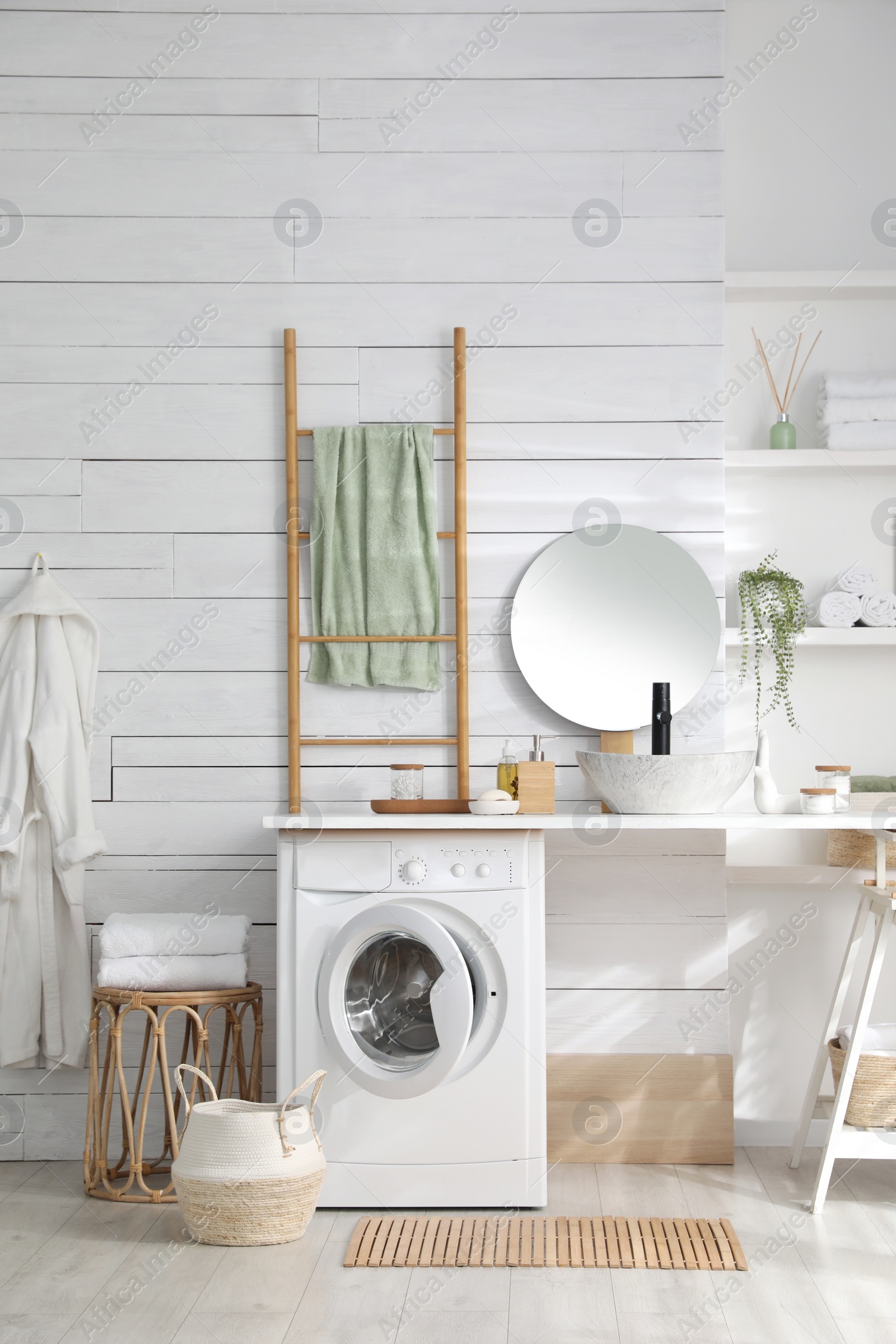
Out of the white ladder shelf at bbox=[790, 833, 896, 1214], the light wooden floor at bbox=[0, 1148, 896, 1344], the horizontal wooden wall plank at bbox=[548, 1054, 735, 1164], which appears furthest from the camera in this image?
the horizontal wooden wall plank at bbox=[548, 1054, 735, 1164]

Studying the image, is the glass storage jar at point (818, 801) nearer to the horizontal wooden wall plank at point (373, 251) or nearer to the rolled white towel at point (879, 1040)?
the rolled white towel at point (879, 1040)

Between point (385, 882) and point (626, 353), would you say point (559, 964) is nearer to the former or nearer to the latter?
point (385, 882)

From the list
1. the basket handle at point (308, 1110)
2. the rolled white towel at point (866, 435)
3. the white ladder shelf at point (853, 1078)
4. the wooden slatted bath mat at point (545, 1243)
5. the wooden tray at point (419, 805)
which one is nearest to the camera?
the wooden slatted bath mat at point (545, 1243)

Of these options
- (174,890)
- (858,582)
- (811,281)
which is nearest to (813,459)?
(858,582)

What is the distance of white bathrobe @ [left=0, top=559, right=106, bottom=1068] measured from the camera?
9.62ft

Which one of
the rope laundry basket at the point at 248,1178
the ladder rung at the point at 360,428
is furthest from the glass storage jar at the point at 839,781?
the rope laundry basket at the point at 248,1178

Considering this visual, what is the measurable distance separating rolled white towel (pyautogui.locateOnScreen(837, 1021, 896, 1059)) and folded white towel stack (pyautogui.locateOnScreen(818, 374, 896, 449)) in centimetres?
150

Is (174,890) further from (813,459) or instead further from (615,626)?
(813,459)

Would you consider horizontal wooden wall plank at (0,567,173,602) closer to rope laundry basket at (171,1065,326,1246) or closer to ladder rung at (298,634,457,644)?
ladder rung at (298,634,457,644)

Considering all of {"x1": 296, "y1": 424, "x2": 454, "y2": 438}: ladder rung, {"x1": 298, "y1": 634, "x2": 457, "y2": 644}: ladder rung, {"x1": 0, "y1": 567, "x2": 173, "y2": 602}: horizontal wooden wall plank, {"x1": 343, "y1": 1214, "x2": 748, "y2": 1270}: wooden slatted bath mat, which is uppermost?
{"x1": 296, "y1": 424, "x2": 454, "y2": 438}: ladder rung

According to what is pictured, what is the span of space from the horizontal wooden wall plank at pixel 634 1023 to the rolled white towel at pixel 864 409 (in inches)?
62.2

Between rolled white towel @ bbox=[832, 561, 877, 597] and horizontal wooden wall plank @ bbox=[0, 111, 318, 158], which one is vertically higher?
horizontal wooden wall plank @ bbox=[0, 111, 318, 158]

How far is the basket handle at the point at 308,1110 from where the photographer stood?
2.40m

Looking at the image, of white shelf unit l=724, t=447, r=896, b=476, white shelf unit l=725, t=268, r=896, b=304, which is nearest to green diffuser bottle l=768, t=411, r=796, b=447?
white shelf unit l=724, t=447, r=896, b=476
